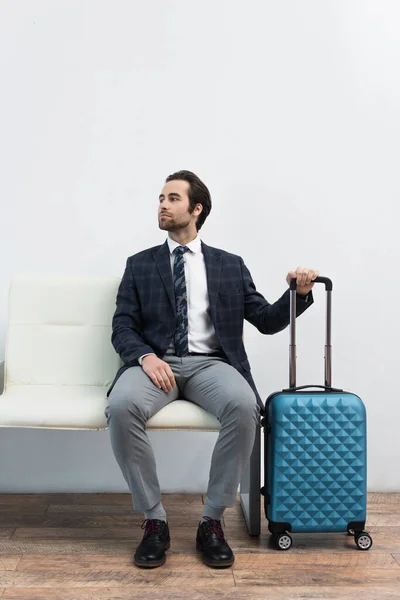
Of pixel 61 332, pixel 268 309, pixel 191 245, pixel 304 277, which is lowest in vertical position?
pixel 61 332

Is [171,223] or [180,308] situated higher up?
[171,223]

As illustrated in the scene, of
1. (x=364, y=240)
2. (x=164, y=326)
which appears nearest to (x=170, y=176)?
(x=164, y=326)

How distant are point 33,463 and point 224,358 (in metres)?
1.02

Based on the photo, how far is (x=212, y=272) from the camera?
7.72ft

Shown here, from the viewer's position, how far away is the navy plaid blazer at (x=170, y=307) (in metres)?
2.25

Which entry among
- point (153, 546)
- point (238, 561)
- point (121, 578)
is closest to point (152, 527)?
point (153, 546)

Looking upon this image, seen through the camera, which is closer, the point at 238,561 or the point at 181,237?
the point at 238,561

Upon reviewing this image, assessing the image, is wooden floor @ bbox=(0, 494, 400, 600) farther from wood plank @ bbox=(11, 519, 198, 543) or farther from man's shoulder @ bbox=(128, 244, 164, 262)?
man's shoulder @ bbox=(128, 244, 164, 262)

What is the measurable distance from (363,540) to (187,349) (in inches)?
35.0

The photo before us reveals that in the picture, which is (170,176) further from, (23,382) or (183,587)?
(183,587)

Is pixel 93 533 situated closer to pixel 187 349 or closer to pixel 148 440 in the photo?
pixel 148 440

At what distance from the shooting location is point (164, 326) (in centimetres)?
227

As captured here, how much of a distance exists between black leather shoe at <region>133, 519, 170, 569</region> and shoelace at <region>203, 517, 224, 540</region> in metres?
0.14

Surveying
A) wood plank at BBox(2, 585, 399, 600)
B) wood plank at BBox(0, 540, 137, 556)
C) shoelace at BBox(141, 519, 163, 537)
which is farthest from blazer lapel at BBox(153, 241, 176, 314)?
wood plank at BBox(2, 585, 399, 600)
